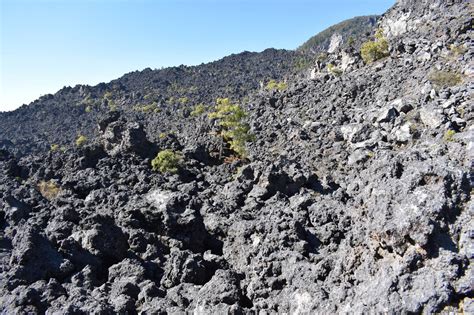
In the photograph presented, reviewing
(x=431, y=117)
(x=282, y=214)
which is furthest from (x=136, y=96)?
(x=282, y=214)

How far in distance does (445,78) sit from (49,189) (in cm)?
4065

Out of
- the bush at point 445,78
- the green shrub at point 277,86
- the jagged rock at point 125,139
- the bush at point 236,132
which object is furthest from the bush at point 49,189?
the green shrub at point 277,86

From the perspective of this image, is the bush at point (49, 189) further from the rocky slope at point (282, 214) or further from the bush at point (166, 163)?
the bush at point (166, 163)

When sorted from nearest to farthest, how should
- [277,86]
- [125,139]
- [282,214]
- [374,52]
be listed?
[282,214] → [125,139] → [374,52] → [277,86]

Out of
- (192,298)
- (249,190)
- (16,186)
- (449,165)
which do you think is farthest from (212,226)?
(16,186)

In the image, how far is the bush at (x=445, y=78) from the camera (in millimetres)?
33969

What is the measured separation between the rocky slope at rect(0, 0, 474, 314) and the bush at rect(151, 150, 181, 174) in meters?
1.05

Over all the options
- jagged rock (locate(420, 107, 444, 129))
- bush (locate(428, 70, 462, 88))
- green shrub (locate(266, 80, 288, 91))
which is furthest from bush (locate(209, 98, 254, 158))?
green shrub (locate(266, 80, 288, 91))

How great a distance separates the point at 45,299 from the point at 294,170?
1938cm

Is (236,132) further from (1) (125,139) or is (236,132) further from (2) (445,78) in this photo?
(2) (445,78)

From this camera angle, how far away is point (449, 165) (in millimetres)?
13852

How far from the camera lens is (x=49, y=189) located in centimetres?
3675

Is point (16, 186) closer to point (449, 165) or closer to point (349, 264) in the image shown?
point (349, 264)

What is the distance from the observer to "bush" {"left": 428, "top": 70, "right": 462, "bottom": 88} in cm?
3397
